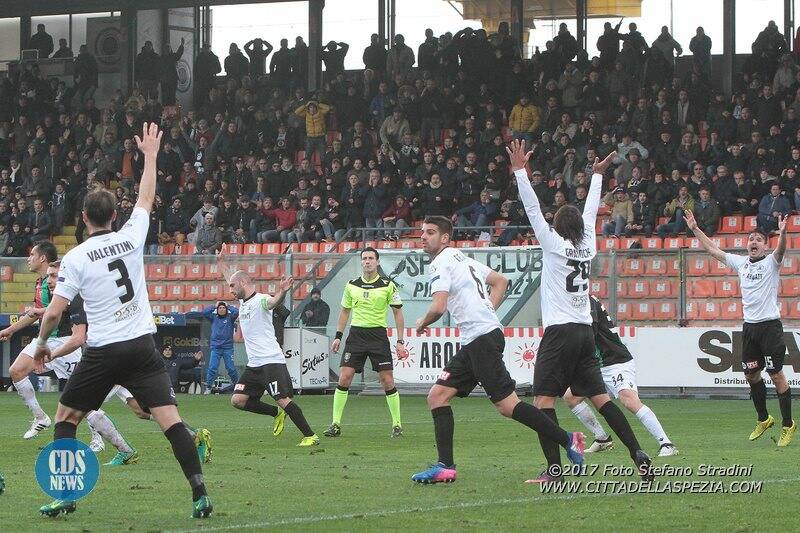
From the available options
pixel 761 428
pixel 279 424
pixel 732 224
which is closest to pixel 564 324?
pixel 761 428

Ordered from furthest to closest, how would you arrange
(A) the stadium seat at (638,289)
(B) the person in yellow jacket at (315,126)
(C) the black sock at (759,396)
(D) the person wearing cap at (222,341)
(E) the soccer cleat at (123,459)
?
(B) the person in yellow jacket at (315,126) → (D) the person wearing cap at (222,341) → (A) the stadium seat at (638,289) → (C) the black sock at (759,396) → (E) the soccer cleat at (123,459)

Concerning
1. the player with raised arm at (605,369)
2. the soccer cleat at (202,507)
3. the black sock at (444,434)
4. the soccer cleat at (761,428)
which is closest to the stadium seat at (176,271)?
the soccer cleat at (761,428)

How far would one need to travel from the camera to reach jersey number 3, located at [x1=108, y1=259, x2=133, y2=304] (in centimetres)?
876

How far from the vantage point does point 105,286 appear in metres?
8.73

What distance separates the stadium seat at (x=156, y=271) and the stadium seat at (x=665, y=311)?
10.2 m

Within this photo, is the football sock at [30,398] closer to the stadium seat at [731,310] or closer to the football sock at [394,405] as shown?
the football sock at [394,405]

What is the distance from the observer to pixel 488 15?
115ft

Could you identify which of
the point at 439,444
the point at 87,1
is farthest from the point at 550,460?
the point at 87,1

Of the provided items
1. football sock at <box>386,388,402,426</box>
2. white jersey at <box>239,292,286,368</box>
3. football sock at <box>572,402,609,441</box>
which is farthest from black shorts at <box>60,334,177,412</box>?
football sock at <box>386,388,402,426</box>

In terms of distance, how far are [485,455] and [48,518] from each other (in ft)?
17.3

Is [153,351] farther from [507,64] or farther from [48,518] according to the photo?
[507,64]

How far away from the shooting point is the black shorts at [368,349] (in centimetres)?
1734

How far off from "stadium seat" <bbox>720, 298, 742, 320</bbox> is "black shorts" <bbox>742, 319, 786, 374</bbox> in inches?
331

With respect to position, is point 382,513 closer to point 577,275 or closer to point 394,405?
point 577,275
